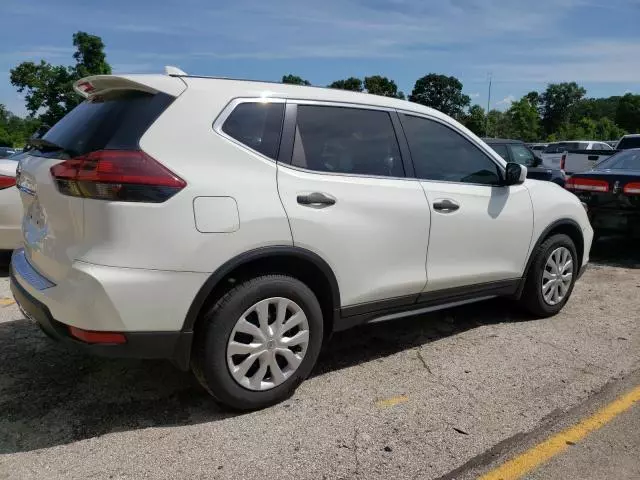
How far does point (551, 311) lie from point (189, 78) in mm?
3587

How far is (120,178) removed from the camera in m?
2.69

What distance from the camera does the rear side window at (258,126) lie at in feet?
10.1

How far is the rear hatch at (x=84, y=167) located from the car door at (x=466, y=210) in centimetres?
180

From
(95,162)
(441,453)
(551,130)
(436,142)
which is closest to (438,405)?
(441,453)

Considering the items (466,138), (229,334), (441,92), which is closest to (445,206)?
(466,138)

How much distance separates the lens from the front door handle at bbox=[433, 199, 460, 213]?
385cm

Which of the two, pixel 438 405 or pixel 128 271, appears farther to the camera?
pixel 438 405

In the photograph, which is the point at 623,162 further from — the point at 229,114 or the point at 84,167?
the point at 84,167

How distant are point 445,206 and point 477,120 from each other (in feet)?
269

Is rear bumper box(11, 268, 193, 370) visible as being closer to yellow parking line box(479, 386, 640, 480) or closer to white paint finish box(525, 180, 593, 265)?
yellow parking line box(479, 386, 640, 480)

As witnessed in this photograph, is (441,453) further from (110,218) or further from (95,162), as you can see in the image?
(95,162)

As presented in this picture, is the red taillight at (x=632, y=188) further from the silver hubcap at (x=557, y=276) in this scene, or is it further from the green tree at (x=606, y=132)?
the green tree at (x=606, y=132)

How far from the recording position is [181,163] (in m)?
2.82

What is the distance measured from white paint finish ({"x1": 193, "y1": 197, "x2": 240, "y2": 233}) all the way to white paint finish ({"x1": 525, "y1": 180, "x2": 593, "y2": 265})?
2711mm
